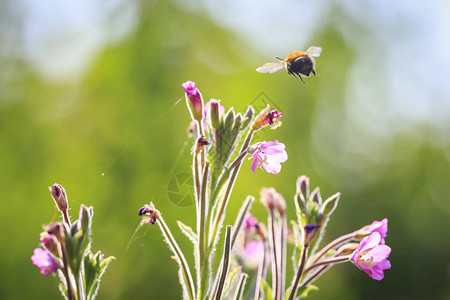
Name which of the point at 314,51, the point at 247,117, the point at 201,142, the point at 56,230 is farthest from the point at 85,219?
the point at 314,51

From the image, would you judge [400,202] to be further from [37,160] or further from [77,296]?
[77,296]

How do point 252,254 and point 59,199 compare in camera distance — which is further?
point 252,254

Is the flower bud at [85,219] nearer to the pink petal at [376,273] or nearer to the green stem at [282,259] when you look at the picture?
the green stem at [282,259]

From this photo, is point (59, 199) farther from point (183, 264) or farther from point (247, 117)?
point (247, 117)

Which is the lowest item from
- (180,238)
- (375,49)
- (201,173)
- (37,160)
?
(201,173)

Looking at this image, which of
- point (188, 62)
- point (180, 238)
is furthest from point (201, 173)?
point (188, 62)

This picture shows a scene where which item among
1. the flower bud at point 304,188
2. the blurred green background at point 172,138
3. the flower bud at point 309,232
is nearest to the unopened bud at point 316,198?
the flower bud at point 304,188
